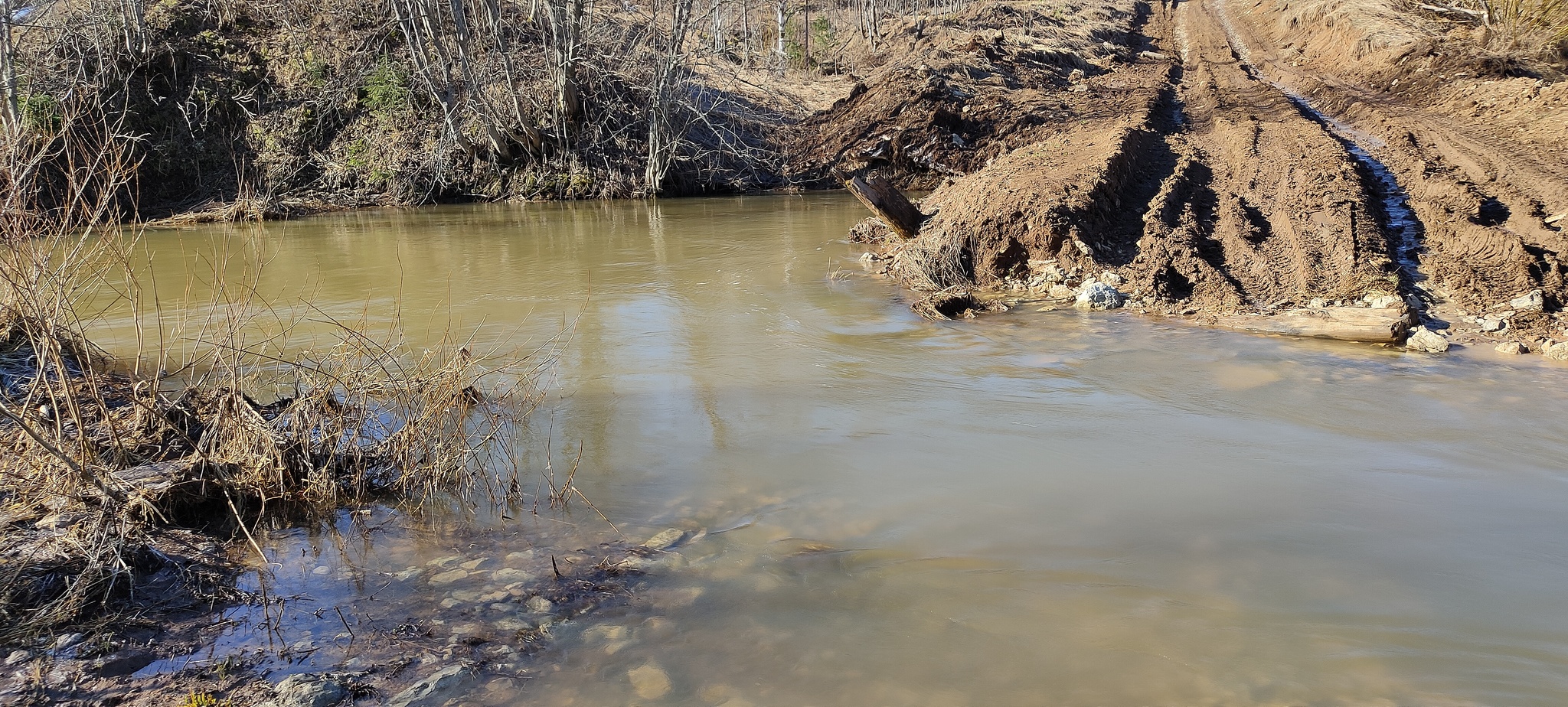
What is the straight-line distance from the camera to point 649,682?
10.7 feet

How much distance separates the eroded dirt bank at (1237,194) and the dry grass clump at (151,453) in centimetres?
503

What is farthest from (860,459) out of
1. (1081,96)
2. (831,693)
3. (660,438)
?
(1081,96)

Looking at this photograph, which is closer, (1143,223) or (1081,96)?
(1143,223)

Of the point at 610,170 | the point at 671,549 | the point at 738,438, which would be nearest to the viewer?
the point at 671,549

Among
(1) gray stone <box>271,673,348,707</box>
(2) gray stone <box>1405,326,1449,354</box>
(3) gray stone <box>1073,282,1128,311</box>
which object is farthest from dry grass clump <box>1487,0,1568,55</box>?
(1) gray stone <box>271,673,348,707</box>

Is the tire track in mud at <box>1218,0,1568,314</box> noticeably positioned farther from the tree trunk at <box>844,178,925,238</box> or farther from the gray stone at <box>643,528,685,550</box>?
the gray stone at <box>643,528,685,550</box>

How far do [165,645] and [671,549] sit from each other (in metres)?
1.90

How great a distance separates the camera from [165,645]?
10.8 feet

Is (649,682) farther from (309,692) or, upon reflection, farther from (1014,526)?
(1014,526)

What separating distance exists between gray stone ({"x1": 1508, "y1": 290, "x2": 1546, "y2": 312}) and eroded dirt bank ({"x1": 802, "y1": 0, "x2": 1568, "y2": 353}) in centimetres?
2

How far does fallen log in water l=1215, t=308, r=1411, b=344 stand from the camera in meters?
7.09

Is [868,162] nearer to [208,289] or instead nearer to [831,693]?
[208,289]

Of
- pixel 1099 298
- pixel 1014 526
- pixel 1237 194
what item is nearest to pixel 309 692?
pixel 1014 526

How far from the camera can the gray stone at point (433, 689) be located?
3064 millimetres
